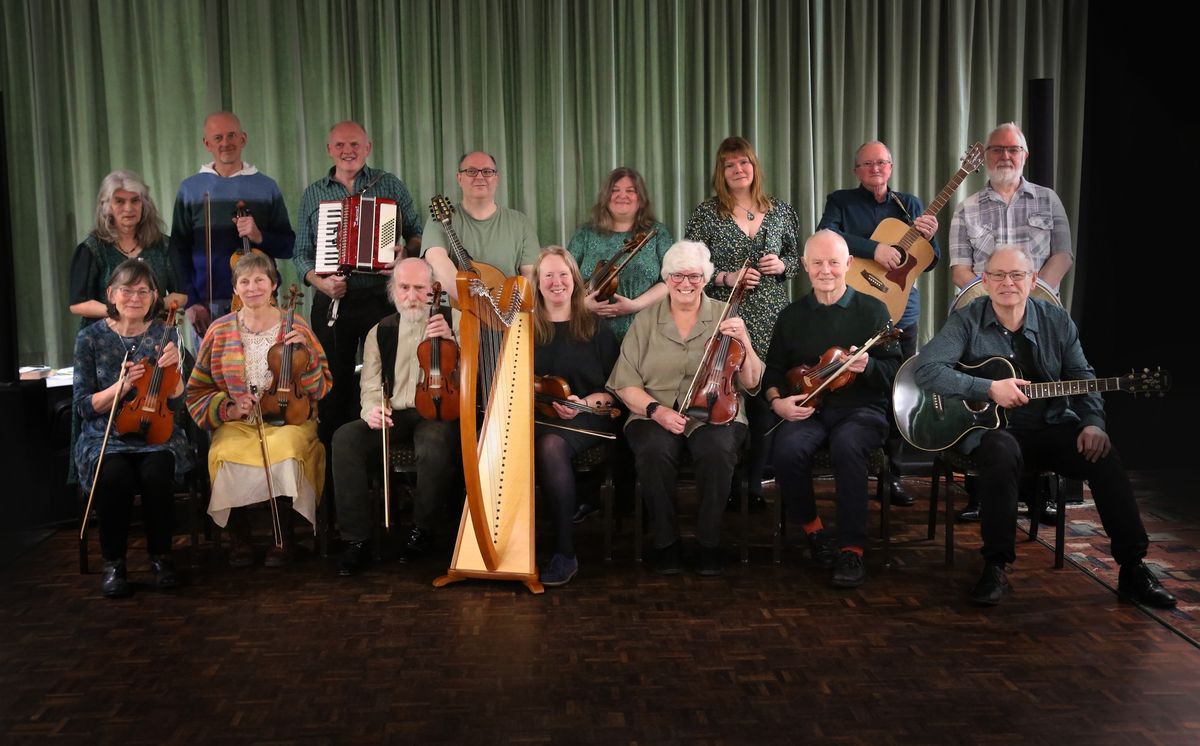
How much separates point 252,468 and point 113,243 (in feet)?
4.20

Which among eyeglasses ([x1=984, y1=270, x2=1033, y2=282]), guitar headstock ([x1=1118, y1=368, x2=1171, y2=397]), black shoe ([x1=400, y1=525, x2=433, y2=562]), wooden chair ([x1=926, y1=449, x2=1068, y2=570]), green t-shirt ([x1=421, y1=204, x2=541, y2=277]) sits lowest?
black shoe ([x1=400, y1=525, x2=433, y2=562])

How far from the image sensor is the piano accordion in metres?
4.47

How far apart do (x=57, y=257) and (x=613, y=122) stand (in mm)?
2760

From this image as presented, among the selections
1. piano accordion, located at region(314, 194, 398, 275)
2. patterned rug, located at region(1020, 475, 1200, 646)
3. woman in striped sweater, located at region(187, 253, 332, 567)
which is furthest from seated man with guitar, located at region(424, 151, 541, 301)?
patterned rug, located at region(1020, 475, 1200, 646)

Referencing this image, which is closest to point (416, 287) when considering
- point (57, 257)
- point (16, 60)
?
point (57, 257)

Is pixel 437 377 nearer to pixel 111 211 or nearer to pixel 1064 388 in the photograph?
pixel 111 211

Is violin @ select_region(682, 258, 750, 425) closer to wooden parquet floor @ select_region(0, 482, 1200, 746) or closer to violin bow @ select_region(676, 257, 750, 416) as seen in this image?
violin bow @ select_region(676, 257, 750, 416)

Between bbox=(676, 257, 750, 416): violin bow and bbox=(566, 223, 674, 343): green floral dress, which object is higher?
bbox=(566, 223, 674, 343): green floral dress

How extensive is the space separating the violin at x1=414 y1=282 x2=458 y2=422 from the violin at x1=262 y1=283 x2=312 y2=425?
0.43m

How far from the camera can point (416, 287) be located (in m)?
4.06

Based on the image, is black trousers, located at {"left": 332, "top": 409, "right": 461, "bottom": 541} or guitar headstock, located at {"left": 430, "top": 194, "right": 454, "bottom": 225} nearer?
black trousers, located at {"left": 332, "top": 409, "right": 461, "bottom": 541}

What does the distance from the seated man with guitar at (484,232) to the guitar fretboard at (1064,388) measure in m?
1.92

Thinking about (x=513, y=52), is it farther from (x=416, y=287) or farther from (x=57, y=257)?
(x=57, y=257)

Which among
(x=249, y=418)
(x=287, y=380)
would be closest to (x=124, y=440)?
(x=249, y=418)
